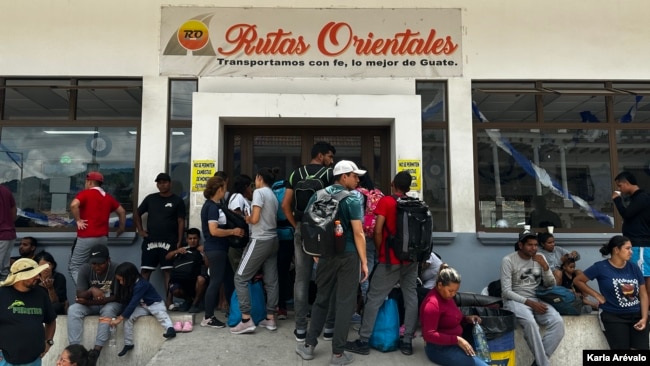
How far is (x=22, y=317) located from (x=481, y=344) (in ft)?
13.5

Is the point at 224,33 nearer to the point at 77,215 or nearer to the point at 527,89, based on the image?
the point at 77,215

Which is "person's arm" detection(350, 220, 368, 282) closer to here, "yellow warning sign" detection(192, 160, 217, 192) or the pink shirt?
the pink shirt

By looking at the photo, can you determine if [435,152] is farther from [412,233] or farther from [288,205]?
[288,205]

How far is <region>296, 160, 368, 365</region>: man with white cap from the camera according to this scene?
163 inches

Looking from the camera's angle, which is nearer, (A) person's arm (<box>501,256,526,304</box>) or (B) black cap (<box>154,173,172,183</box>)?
(A) person's arm (<box>501,256,526,304</box>)

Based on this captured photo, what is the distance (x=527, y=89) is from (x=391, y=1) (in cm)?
237

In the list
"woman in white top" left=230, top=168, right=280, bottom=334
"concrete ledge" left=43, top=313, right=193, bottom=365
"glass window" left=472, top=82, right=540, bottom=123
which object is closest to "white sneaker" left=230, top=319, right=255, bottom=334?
"woman in white top" left=230, top=168, right=280, bottom=334

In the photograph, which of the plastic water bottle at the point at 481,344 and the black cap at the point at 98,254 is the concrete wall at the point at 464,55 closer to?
the black cap at the point at 98,254

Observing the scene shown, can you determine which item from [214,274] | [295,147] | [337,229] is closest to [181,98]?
[295,147]

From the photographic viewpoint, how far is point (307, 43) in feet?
21.6

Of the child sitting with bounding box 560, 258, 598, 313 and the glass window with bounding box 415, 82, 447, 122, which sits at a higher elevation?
the glass window with bounding box 415, 82, 447, 122

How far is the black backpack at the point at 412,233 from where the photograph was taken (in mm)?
4449

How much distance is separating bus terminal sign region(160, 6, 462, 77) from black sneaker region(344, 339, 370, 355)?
149 inches

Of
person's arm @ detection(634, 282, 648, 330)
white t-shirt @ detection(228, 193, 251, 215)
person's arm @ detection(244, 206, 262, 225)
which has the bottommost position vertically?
person's arm @ detection(634, 282, 648, 330)
